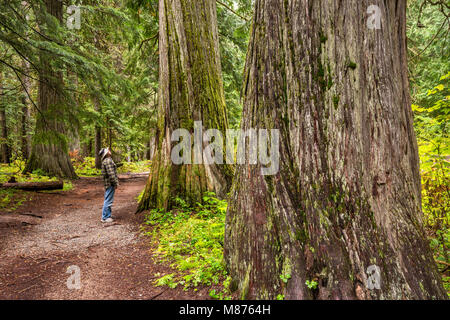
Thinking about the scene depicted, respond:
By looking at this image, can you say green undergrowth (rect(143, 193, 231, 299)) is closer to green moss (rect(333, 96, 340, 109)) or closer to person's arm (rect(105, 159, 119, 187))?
person's arm (rect(105, 159, 119, 187))

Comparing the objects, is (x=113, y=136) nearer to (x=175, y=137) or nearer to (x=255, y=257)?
(x=175, y=137)

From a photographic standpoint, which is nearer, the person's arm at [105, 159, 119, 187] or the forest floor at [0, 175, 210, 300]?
the forest floor at [0, 175, 210, 300]

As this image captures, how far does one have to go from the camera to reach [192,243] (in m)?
3.98

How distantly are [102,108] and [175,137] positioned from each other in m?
11.1

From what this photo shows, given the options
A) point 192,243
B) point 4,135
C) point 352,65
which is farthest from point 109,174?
point 4,135

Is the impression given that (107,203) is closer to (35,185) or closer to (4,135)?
(35,185)

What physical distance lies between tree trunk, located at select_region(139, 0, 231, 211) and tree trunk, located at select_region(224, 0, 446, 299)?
3107 millimetres

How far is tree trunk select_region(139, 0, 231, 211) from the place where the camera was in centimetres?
545

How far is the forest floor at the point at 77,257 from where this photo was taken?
9.54ft

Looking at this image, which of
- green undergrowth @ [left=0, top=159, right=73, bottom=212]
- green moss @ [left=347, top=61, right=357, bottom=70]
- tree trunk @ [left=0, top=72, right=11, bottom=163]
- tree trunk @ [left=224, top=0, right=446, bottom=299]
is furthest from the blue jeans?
tree trunk @ [left=0, top=72, right=11, bottom=163]

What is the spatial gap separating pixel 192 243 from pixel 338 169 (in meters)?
2.69

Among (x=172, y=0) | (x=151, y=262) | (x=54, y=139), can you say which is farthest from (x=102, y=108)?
(x=151, y=262)

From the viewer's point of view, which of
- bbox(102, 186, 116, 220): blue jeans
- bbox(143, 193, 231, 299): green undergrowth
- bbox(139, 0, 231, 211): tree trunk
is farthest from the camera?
bbox(102, 186, 116, 220): blue jeans

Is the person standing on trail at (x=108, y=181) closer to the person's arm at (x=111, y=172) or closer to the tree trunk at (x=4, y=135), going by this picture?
the person's arm at (x=111, y=172)
